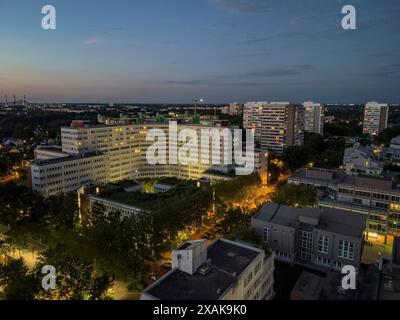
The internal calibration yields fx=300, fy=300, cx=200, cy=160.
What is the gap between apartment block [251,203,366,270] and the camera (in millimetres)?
21781

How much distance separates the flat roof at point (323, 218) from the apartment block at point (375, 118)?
79904mm

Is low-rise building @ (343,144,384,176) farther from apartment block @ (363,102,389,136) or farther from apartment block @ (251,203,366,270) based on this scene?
apartment block @ (363,102,389,136)

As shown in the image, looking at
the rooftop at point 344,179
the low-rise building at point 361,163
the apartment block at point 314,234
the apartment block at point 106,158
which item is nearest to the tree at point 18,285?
the apartment block at point 314,234

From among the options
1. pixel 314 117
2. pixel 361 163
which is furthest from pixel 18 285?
pixel 314 117

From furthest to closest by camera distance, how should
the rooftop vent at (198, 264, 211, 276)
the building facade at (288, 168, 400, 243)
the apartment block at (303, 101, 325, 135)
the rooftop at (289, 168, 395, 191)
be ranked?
the apartment block at (303, 101, 325, 135) → the rooftop at (289, 168, 395, 191) → the building facade at (288, 168, 400, 243) → the rooftop vent at (198, 264, 211, 276)

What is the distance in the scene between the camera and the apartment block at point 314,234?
21.8 meters

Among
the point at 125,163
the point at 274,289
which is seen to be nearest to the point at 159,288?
the point at 274,289

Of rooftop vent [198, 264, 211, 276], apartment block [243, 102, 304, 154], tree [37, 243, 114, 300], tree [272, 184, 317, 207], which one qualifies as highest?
apartment block [243, 102, 304, 154]

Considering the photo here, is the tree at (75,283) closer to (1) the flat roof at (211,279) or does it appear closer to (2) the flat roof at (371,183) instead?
(1) the flat roof at (211,279)

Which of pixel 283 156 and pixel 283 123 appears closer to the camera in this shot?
pixel 283 156

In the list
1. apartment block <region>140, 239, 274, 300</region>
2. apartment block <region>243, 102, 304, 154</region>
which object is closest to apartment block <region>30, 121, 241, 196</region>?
apartment block <region>243, 102, 304, 154</region>

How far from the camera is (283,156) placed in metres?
51.4
